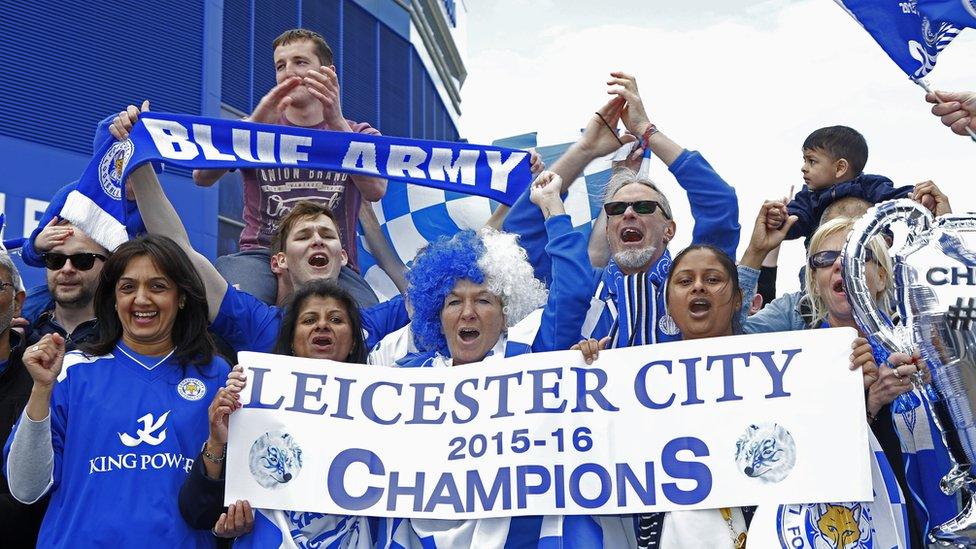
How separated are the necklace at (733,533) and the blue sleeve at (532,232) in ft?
5.54

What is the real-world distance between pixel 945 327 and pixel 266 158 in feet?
10.9

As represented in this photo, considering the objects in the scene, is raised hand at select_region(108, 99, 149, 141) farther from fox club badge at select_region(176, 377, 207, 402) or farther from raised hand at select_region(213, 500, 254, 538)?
raised hand at select_region(213, 500, 254, 538)

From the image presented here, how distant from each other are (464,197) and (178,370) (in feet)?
9.75

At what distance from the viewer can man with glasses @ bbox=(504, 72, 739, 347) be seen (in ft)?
13.5

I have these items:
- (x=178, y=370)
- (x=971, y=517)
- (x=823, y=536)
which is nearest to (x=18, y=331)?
(x=178, y=370)

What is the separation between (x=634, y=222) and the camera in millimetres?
4344

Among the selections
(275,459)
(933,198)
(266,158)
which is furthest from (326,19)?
(275,459)

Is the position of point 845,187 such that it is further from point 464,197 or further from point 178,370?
point 178,370

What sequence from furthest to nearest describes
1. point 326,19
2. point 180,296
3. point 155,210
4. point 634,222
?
point 326,19, point 155,210, point 634,222, point 180,296

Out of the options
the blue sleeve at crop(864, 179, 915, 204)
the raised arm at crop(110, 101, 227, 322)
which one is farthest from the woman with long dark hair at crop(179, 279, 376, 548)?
the blue sleeve at crop(864, 179, 915, 204)

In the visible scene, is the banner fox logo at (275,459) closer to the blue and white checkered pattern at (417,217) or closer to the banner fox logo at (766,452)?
the banner fox logo at (766,452)

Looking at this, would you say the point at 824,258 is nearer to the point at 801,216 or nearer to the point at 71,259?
the point at 801,216

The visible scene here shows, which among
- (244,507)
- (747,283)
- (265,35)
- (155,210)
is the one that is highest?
(265,35)

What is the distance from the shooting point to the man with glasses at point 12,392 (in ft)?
11.1
